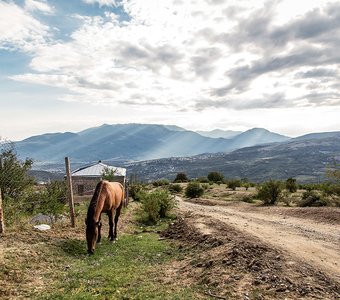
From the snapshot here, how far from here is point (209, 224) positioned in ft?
60.2

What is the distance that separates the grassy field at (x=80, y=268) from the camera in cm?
848

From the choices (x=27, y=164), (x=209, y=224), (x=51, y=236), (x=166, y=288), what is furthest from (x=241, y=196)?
(x=166, y=288)

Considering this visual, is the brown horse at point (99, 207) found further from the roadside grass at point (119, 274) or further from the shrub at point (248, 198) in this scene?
the shrub at point (248, 198)

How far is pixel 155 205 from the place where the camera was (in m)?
22.4

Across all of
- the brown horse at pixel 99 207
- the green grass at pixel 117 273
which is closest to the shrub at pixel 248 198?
the brown horse at pixel 99 207

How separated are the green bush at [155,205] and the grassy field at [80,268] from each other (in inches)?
250

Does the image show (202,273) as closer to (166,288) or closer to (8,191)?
(166,288)

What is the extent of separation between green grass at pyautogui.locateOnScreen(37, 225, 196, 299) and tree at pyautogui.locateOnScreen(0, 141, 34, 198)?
645cm

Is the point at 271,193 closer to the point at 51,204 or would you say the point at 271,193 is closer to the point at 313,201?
the point at 313,201

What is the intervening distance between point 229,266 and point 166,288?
2.20 m

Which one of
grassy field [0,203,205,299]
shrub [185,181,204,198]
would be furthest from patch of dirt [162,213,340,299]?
shrub [185,181,204,198]

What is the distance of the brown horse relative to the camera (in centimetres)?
1258

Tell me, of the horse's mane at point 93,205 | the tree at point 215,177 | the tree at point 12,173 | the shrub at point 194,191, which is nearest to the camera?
the horse's mane at point 93,205

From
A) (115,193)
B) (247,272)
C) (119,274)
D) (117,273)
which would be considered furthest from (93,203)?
(247,272)
